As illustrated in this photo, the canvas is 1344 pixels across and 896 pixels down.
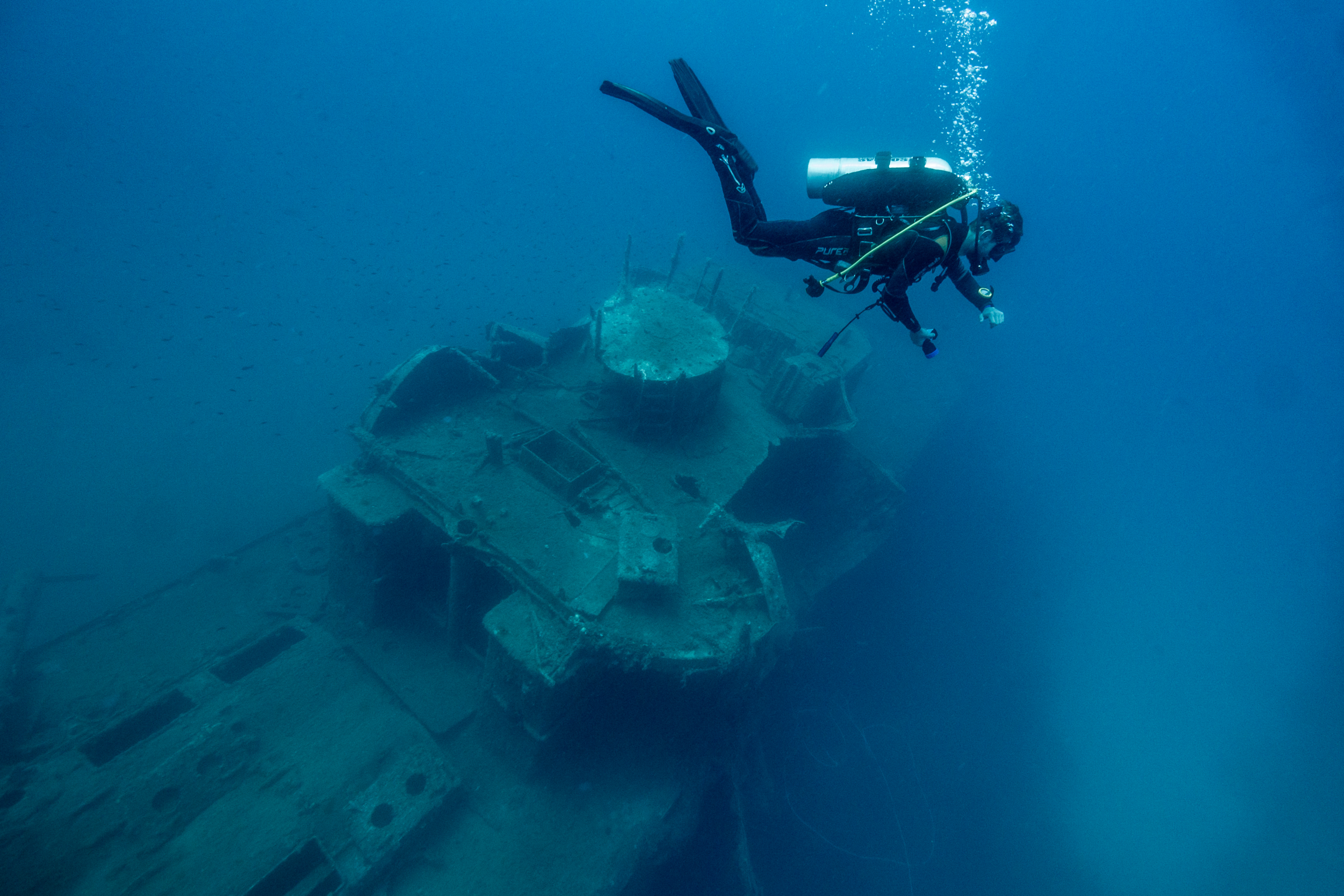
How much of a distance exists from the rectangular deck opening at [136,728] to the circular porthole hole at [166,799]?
1145 millimetres

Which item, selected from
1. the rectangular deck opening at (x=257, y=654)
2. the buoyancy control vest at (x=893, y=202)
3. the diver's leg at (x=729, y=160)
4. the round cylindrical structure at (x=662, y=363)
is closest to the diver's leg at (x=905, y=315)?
the buoyancy control vest at (x=893, y=202)

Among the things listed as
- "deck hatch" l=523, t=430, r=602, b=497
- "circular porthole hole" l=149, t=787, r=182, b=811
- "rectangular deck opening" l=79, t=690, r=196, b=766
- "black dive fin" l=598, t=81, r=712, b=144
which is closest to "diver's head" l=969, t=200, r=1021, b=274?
"black dive fin" l=598, t=81, r=712, b=144

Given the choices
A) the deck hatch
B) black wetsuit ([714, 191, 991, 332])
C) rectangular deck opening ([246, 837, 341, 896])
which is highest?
black wetsuit ([714, 191, 991, 332])

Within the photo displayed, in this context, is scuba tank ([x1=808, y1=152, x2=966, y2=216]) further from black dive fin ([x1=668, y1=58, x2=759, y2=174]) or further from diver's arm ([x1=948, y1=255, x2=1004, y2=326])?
black dive fin ([x1=668, y1=58, x2=759, y2=174])

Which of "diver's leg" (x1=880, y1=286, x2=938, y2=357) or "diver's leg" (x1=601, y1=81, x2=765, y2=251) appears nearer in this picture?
"diver's leg" (x1=880, y1=286, x2=938, y2=357)

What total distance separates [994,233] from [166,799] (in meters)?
11.8

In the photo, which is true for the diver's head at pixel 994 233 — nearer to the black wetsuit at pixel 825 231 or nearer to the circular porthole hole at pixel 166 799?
the black wetsuit at pixel 825 231

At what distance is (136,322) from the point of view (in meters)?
33.1

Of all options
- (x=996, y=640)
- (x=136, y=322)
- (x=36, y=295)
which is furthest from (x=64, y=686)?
(x=36, y=295)

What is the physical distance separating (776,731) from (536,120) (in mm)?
118368

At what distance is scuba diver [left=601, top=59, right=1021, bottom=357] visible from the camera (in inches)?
161

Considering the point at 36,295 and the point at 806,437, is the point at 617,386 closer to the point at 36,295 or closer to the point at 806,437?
the point at 806,437

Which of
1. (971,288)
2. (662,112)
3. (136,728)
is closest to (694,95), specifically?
(662,112)

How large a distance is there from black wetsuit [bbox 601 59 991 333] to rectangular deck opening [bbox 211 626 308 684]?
33.6ft
